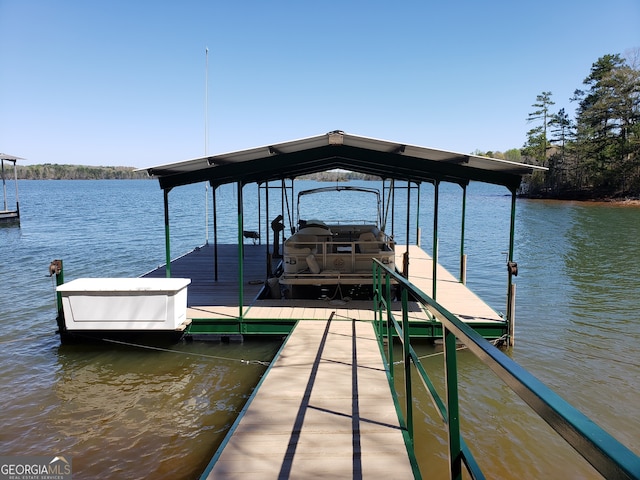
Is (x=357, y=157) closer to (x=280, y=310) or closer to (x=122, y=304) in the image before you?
(x=280, y=310)

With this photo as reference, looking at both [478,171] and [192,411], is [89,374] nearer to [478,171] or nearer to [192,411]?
[192,411]

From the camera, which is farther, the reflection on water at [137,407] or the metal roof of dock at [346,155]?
the metal roof of dock at [346,155]

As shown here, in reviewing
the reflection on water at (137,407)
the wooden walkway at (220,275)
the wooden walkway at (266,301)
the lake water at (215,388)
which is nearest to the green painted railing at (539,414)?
the lake water at (215,388)

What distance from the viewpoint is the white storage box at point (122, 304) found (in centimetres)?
711

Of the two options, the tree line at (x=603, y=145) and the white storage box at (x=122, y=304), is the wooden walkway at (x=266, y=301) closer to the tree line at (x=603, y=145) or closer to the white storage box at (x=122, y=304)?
the white storage box at (x=122, y=304)

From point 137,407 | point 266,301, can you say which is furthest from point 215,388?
point 266,301

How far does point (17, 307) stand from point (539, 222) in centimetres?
3140

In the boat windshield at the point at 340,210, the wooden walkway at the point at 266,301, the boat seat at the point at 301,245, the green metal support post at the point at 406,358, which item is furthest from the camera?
the boat windshield at the point at 340,210

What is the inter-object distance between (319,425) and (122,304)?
4360mm

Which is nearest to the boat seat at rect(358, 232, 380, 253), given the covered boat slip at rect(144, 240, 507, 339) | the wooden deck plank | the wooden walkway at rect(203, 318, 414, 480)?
the covered boat slip at rect(144, 240, 507, 339)

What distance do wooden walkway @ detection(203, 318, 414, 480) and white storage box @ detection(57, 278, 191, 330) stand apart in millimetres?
2205

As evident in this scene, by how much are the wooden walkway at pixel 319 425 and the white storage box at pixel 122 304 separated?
2.20m

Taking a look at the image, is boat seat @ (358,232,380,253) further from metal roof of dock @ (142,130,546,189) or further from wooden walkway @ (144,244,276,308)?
wooden walkway @ (144,244,276,308)

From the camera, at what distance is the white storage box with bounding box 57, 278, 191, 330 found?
280 inches
